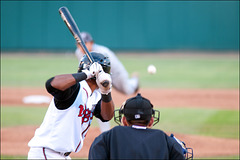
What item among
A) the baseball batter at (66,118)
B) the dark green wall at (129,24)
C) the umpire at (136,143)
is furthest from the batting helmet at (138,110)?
the dark green wall at (129,24)

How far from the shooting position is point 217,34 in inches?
969

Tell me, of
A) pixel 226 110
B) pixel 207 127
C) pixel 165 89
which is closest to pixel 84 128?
pixel 207 127

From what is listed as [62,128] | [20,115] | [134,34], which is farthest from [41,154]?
[134,34]

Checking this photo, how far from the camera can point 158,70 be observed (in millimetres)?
19609

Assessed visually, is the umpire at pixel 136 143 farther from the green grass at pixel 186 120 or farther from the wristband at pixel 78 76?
the green grass at pixel 186 120

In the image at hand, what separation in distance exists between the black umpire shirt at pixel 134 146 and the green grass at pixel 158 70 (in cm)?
1293

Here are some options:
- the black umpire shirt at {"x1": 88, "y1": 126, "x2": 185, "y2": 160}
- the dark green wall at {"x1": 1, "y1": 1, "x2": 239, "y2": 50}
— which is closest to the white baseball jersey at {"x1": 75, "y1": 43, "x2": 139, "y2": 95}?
the black umpire shirt at {"x1": 88, "y1": 126, "x2": 185, "y2": 160}

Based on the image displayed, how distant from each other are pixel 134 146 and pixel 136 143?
0.02 metres

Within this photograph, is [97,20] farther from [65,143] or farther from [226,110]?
[65,143]

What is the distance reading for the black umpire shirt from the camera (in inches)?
104

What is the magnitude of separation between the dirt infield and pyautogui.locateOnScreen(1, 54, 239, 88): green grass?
1.59m

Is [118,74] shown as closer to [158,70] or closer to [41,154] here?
[41,154]

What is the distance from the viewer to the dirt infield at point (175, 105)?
7195mm

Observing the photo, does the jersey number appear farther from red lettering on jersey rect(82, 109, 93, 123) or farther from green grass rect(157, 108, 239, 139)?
green grass rect(157, 108, 239, 139)
